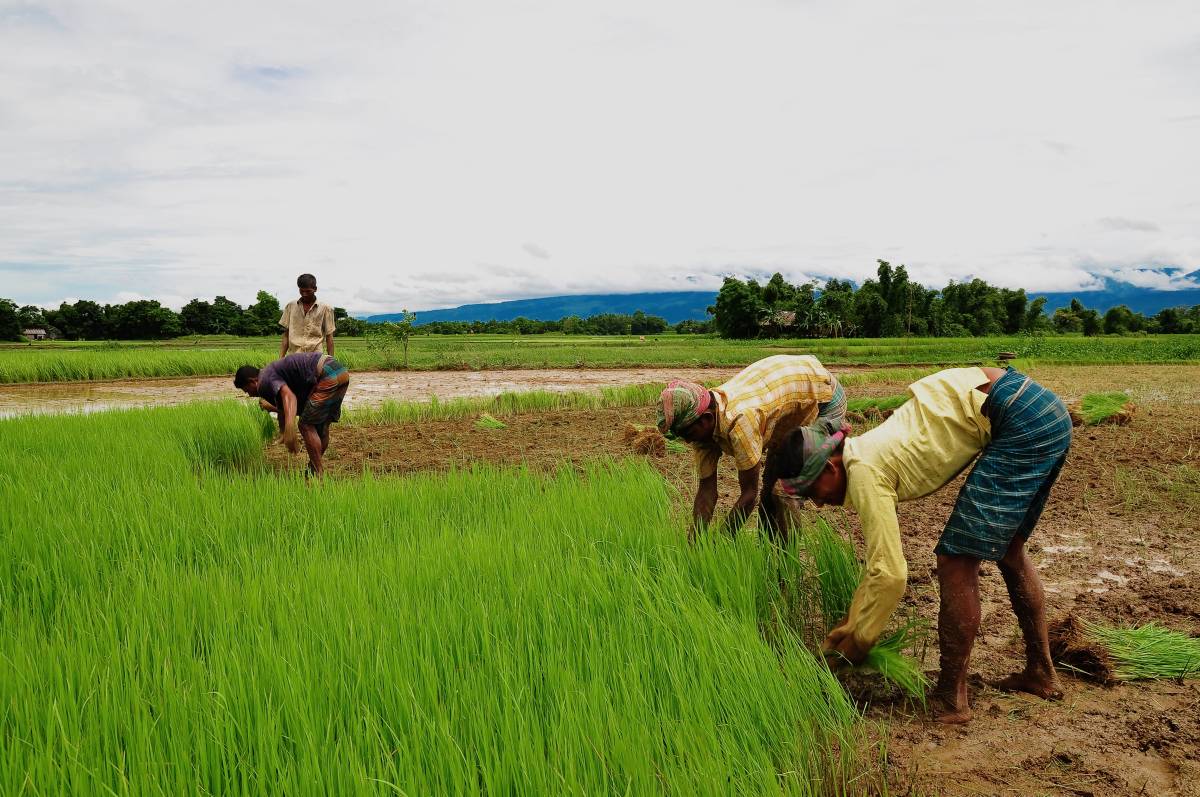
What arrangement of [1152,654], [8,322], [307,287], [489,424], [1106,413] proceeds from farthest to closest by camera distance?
[8,322]
[489,424]
[1106,413]
[307,287]
[1152,654]

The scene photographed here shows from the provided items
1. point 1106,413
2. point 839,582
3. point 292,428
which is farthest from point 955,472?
point 1106,413

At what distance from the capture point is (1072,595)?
328 cm

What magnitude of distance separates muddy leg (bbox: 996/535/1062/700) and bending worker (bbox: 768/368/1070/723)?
0.13 meters

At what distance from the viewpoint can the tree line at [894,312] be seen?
46719 millimetres

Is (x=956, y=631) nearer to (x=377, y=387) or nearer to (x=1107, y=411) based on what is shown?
(x=1107, y=411)

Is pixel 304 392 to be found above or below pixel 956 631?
above

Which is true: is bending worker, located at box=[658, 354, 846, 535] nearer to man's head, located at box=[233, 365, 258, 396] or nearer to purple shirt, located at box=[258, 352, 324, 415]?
man's head, located at box=[233, 365, 258, 396]

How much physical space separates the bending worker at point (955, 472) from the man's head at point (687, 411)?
0.59 meters

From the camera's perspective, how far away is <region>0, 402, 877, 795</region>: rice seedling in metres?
1.56

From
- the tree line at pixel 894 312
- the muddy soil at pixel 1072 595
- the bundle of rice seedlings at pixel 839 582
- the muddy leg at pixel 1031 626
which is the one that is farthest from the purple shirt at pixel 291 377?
the tree line at pixel 894 312

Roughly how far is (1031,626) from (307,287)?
5.65m

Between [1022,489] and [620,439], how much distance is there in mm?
Result: 5323

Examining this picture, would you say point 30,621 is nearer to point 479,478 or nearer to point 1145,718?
point 479,478

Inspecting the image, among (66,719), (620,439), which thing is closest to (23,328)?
(620,439)
